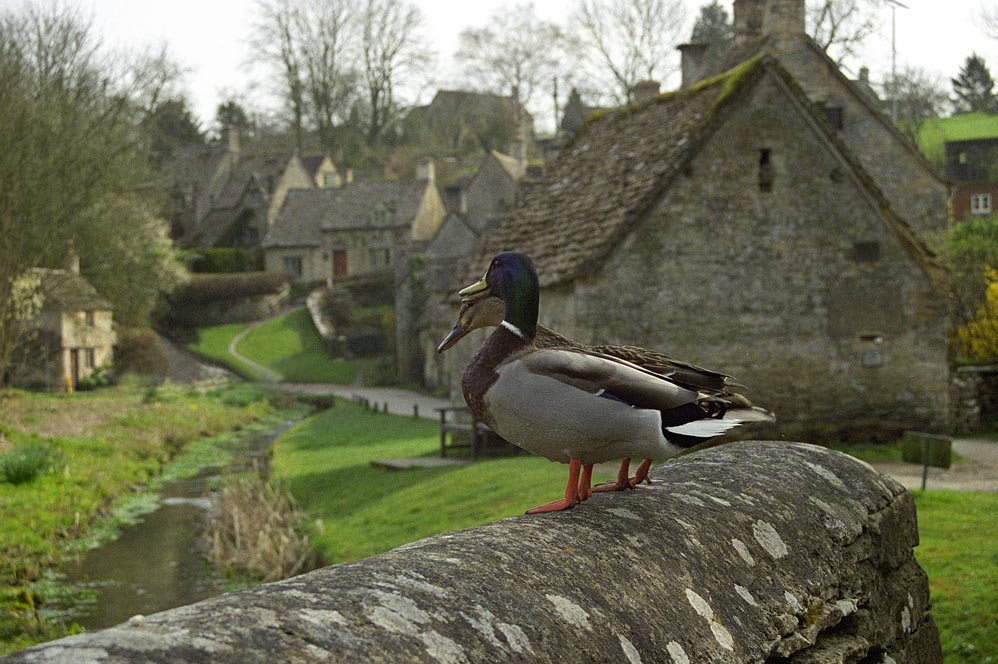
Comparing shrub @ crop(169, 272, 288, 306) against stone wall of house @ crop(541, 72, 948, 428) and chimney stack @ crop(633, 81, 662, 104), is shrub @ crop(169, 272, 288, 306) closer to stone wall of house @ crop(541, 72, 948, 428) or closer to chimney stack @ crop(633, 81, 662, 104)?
chimney stack @ crop(633, 81, 662, 104)

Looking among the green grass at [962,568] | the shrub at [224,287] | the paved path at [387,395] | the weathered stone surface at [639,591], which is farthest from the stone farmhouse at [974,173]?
the weathered stone surface at [639,591]

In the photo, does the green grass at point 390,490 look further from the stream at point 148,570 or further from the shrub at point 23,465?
the shrub at point 23,465

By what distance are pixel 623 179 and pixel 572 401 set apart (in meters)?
15.9

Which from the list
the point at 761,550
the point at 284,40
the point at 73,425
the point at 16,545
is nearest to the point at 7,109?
the point at 73,425

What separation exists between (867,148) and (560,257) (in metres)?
15.0

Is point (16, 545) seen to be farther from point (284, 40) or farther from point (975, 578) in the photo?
point (284, 40)

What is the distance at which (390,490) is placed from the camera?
2081 cm

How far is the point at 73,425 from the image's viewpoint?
101 ft

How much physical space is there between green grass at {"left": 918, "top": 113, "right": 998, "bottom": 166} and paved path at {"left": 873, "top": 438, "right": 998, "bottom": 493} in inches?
1898

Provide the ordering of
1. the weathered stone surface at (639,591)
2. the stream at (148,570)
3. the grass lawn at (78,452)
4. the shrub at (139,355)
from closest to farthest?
the weathered stone surface at (639,591), the stream at (148,570), the grass lawn at (78,452), the shrub at (139,355)

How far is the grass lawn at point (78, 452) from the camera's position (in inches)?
665

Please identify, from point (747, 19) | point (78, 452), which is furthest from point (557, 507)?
point (747, 19)

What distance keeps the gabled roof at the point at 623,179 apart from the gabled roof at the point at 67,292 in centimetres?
2331

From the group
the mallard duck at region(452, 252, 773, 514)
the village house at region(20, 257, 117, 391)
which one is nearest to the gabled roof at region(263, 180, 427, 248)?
the village house at region(20, 257, 117, 391)
